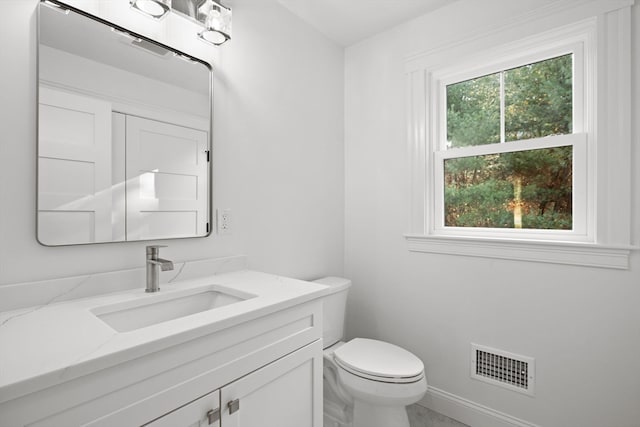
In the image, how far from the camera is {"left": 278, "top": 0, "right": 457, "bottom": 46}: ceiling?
1842 millimetres

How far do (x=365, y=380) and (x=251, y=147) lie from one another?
4.11 ft

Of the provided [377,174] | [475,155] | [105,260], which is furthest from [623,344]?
[105,260]

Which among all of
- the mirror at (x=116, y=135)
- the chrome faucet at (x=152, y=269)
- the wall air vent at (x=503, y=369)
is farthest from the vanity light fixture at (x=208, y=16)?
the wall air vent at (x=503, y=369)

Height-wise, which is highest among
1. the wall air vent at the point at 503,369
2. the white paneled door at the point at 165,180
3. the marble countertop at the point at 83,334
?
the white paneled door at the point at 165,180

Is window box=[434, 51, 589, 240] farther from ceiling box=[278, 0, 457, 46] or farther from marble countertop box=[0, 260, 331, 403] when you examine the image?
marble countertop box=[0, 260, 331, 403]

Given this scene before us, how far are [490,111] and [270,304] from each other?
163 centimetres

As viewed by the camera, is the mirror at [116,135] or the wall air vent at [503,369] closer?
the mirror at [116,135]

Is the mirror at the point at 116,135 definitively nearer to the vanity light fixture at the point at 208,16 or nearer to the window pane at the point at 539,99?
the vanity light fixture at the point at 208,16

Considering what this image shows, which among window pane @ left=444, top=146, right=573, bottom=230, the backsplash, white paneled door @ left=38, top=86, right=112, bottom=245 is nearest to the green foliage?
window pane @ left=444, top=146, right=573, bottom=230

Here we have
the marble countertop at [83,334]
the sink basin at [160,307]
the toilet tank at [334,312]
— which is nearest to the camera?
the marble countertop at [83,334]

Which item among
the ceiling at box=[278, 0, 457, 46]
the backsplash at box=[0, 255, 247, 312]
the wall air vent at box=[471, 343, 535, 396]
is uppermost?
the ceiling at box=[278, 0, 457, 46]

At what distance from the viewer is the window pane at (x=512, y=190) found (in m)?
1.61

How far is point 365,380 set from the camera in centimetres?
147

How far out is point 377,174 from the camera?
7.10 feet
